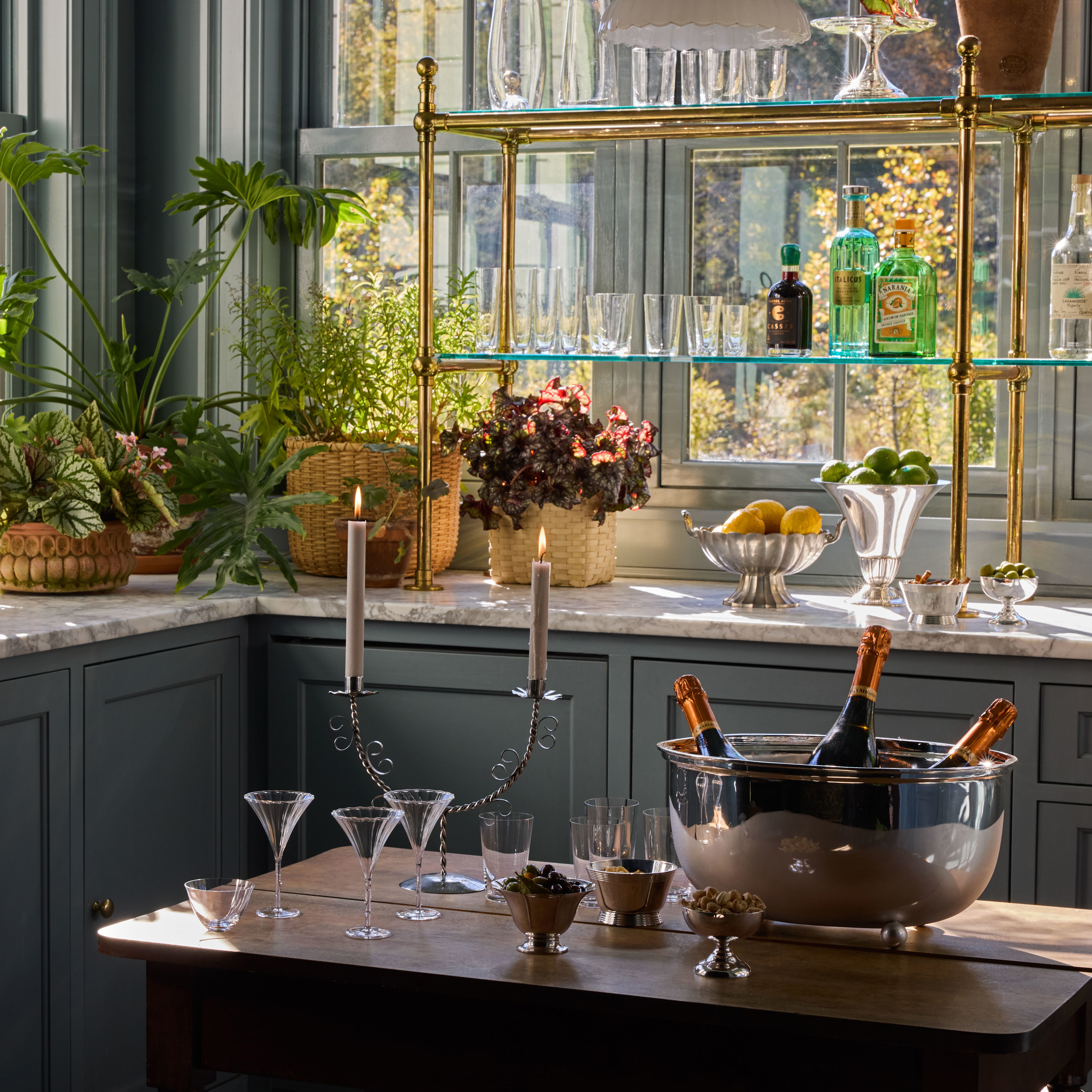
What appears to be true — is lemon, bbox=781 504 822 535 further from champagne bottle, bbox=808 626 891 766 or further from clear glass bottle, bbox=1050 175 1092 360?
champagne bottle, bbox=808 626 891 766

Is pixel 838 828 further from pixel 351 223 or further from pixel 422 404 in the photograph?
pixel 351 223

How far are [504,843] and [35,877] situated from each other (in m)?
1.20

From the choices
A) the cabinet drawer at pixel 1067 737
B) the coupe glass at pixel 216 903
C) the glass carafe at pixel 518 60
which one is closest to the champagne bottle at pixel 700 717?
the coupe glass at pixel 216 903

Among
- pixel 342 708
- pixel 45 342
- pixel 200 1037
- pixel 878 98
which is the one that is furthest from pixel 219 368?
pixel 200 1037

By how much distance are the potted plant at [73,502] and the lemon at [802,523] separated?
1.18 meters

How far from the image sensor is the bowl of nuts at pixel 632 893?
1.44 metres

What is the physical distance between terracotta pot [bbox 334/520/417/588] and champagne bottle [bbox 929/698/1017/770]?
A: 1.77m

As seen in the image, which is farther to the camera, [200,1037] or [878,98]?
[878,98]

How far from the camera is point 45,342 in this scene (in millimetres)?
3449

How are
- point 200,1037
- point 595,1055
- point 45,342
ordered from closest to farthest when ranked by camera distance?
point 595,1055 < point 200,1037 < point 45,342

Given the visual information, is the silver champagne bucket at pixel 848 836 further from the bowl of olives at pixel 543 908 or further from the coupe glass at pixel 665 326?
the coupe glass at pixel 665 326

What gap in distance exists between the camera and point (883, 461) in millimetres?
2893

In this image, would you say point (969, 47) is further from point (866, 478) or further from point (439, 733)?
point (439, 733)

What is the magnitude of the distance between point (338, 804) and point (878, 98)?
1.72 m
